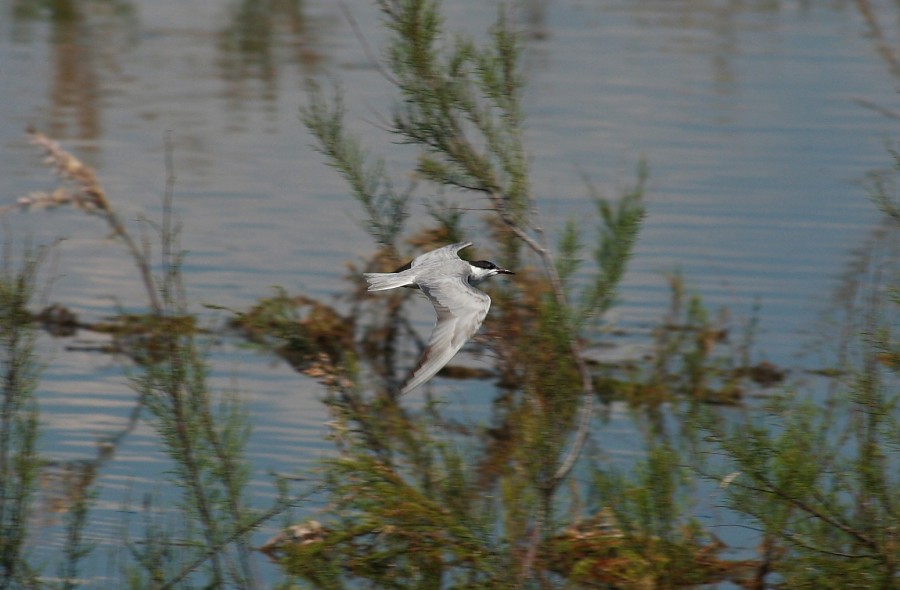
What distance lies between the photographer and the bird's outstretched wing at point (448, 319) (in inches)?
176

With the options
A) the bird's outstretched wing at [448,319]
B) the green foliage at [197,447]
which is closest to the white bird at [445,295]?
the bird's outstretched wing at [448,319]

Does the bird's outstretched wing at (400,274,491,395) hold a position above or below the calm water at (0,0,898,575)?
above

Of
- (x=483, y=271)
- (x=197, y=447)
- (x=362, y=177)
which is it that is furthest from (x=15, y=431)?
(x=483, y=271)

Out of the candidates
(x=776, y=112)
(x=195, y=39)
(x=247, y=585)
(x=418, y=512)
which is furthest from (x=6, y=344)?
(x=195, y=39)

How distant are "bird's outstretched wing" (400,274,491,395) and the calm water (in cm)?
147

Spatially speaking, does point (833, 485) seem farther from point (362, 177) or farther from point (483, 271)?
point (362, 177)

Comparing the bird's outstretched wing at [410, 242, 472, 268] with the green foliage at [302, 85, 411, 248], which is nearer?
the bird's outstretched wing at [410, 242, 472, 268]

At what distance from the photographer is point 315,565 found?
5480 millimetres

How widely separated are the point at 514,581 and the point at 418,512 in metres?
0.44

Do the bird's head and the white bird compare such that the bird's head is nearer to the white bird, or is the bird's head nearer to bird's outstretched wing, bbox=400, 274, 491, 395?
the white bird

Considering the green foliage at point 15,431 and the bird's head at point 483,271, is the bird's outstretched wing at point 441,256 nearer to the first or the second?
the bird's head at point 483,271

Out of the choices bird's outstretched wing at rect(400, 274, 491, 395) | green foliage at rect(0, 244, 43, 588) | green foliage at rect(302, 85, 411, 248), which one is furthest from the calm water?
bird's outstretched wing at rect(400, 274, 491, 395)

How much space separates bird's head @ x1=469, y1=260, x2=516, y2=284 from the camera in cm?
541

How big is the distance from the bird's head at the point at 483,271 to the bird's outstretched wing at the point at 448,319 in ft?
1.08
